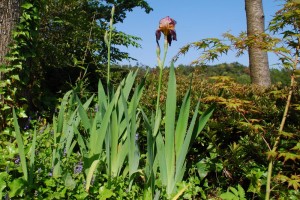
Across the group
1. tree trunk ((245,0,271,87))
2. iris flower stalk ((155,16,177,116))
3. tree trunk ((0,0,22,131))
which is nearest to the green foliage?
tree trunk ((0,0,22,131))

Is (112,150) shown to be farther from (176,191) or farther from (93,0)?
(93,0)

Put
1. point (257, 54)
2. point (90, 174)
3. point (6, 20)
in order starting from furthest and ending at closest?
point (257, 54) → point (6, 20) → point (90, 174)

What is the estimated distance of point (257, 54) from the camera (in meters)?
4.73

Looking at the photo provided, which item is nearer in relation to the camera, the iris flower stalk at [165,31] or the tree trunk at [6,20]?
the iris flower stalk at [165,31]

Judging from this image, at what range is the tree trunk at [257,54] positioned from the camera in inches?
187

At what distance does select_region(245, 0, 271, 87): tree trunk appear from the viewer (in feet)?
15.6

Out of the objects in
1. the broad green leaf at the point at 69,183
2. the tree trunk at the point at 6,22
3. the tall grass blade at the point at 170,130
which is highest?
the tree trunk at the point at 6,22

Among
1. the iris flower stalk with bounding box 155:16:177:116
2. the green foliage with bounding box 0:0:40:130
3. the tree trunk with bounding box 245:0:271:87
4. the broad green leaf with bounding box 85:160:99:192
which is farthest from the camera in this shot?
the tree trunk with bounding box 245:0:271:87

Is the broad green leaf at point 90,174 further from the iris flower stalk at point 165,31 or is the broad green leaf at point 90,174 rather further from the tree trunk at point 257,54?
the tree trunk at point 257,54

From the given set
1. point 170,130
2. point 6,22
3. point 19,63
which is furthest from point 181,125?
point 6,22

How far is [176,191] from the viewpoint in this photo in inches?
84.9

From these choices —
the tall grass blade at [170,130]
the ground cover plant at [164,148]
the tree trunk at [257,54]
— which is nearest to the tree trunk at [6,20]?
the ground cover plant at [164,148]

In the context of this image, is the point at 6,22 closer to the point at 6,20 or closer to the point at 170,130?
the point at 6,20

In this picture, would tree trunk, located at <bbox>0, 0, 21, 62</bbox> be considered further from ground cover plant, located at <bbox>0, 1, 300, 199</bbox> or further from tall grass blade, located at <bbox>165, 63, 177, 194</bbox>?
tall grass blade, located at <bbox>165, 63, 177, 194</bbox>
